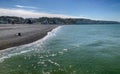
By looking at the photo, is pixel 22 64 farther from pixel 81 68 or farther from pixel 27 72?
pixel 81 68

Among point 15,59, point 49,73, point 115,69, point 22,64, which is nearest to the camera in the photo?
point 49,73

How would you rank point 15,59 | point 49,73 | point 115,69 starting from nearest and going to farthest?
point 49,73
point 115,69
point 15,59

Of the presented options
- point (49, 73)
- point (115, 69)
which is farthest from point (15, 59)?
point (115, 69)

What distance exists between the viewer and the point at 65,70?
18.9 m

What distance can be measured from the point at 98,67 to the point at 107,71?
5.71 ft

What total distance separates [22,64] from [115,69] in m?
9.89

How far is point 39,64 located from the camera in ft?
71.7

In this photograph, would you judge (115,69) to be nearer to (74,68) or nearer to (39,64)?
(74,68)

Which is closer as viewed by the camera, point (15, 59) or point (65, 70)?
point (65, 70)

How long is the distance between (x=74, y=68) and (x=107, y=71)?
322cm

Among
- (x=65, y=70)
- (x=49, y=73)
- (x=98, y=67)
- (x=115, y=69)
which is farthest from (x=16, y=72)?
(x=115, y=69)

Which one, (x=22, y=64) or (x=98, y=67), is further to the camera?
(x=22, y=64)

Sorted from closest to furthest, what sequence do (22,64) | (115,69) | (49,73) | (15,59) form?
1. (49,73)
2. (115,69)
3. (22,64)
4. (15,59)

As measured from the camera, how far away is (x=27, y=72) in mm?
18203
